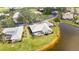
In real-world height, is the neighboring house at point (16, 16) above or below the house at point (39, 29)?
above

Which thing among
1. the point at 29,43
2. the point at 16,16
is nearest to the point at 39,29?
the point at 29,43

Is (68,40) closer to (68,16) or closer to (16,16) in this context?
(68,16)

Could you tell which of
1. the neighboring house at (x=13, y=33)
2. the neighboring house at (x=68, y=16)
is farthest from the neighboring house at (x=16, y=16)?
the neighboring house at (x=68, y=16)

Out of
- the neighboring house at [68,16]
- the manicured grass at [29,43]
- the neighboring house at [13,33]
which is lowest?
the manicured grass at [29,43]

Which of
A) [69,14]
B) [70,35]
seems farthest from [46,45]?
[69,14]

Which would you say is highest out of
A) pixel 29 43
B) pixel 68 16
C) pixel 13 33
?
pixel 68 16

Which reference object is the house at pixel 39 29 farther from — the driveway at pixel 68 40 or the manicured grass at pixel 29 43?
the driveway at pixel 68 40
